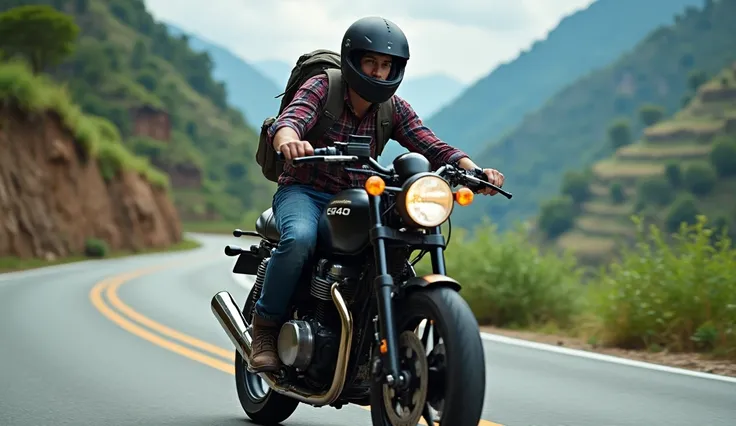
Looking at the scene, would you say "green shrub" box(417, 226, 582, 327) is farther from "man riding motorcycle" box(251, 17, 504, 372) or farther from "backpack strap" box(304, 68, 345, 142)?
"backpack strap" box(304, 68, 345, 142)

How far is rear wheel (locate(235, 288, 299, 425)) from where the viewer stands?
602 cm

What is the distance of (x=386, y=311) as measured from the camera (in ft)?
14.6

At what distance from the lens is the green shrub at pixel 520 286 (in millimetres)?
13211

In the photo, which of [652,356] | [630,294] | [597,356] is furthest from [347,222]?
[630,294]

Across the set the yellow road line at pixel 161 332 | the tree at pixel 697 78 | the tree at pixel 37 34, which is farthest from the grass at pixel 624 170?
the yellow road line at pixel 161 332

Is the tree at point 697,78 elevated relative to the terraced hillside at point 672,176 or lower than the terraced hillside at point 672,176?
elevated

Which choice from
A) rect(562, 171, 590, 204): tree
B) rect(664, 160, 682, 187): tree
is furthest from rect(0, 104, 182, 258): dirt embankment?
rect(562, 171, 590, 204): tree

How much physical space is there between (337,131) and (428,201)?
120 centimetres

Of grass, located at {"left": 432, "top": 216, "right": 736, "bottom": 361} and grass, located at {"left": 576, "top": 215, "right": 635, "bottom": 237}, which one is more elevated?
grass, located at {"left": 576, "top": 215, "right": 635, "bottom": 237}

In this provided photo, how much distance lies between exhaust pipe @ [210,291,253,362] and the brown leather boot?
5.6 inches

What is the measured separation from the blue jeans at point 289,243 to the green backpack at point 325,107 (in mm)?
315

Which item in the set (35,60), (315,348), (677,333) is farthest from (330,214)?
(35,60)

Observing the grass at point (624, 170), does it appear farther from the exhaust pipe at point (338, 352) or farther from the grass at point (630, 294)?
the exhaust pipe at point (338, 352)

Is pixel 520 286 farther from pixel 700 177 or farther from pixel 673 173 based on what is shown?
pixel 673 173
